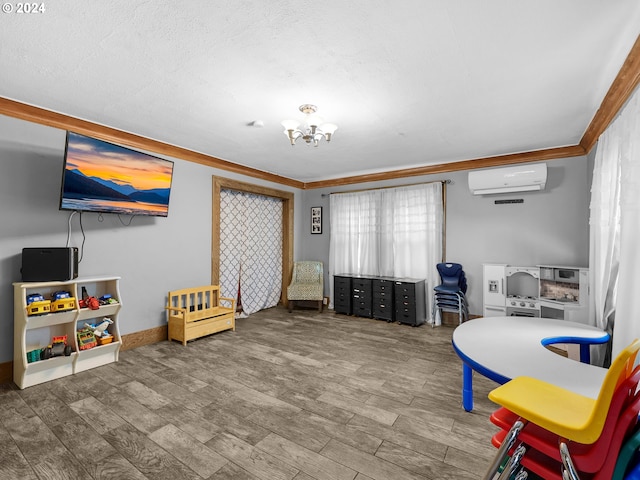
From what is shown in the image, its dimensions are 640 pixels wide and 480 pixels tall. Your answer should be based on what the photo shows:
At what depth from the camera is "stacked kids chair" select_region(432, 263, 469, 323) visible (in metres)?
4.67

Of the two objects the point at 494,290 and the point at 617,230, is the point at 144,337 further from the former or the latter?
the point at 617,230

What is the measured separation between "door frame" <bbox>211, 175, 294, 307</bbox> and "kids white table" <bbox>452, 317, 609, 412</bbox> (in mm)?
3738

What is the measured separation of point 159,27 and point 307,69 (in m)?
0.99

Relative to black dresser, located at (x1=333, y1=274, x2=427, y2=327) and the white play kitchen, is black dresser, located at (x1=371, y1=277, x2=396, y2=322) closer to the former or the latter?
black dresser, located at (x1=333, y1=274, x2=427, y2=327)

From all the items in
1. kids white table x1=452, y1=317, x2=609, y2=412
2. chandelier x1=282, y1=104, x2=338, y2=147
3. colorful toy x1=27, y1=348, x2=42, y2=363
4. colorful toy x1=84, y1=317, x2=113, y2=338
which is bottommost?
colorful toy x1=27, y1=348, x2=42, y2=363

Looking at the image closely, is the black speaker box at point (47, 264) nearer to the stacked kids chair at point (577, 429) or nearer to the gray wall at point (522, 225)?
the stacked kids chair at point (577, 429)

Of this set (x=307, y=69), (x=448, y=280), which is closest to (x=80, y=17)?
(x=307, y=69)

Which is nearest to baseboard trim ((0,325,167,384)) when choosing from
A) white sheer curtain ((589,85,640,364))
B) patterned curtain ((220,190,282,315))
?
patterned curtain ((220,190,282,315))

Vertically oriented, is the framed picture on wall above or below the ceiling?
below

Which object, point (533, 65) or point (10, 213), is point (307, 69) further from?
point (10, 213)

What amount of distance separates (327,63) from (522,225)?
3.86 m

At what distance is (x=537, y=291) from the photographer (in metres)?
4.27

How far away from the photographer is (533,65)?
7.34 feet

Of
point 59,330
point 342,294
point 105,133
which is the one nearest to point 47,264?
point 59,330
